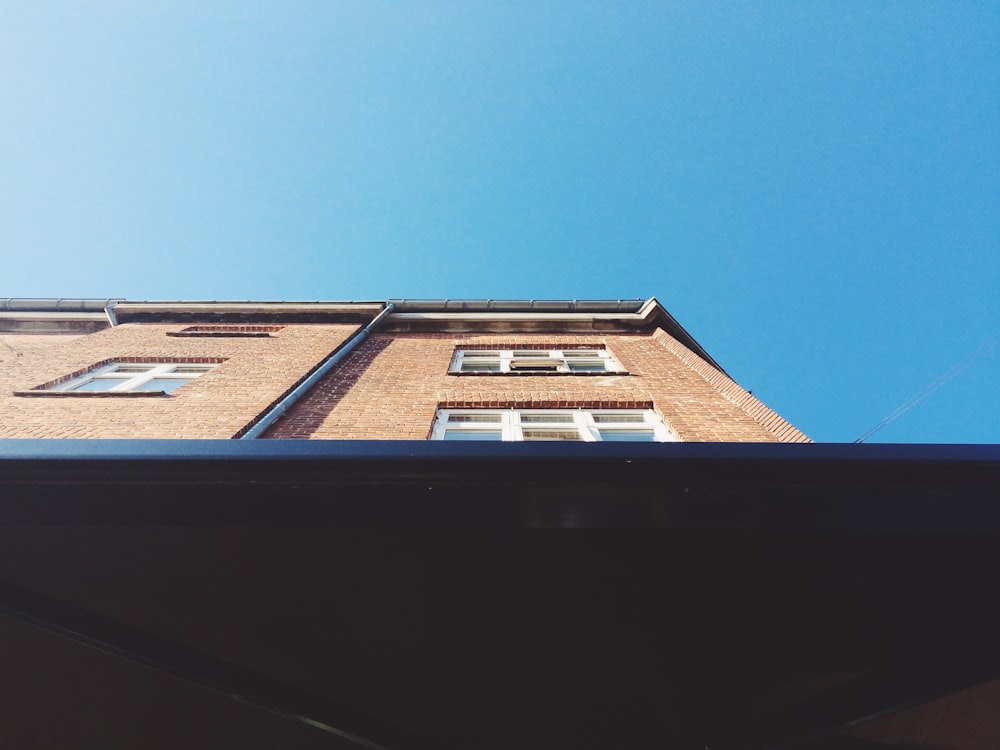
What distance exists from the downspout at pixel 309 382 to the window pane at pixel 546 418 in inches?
118

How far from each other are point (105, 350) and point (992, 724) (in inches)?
465

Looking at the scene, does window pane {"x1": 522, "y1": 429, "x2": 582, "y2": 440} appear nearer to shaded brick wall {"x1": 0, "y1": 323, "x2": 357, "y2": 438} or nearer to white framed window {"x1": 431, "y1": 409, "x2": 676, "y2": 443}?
white framed window {"x1": 431, "y1": 409, "x2": 676, "y2": 443}

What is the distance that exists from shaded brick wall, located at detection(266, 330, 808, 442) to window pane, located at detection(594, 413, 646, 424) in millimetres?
195

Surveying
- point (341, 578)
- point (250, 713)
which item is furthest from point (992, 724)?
point (250, 713)

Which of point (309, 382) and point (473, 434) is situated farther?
point (309, 382)

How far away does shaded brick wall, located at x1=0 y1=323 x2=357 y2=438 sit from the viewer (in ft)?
19.6

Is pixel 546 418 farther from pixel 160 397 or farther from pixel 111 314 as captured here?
pixel 111 314

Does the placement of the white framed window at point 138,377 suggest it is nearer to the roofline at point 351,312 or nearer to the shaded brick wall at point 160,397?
the shaded brick wall at point 160,397

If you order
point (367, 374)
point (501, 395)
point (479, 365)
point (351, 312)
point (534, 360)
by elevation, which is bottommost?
point (501, 395)

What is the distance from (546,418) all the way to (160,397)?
506cm

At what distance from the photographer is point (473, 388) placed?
7965 millimetres

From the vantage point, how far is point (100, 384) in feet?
27.7

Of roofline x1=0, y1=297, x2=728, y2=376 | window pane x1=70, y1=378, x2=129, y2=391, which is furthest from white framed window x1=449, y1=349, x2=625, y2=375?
window pane x1=70, y1=378, x2=129, y2=391

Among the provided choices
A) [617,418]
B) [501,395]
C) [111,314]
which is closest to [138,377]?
[111,314]
